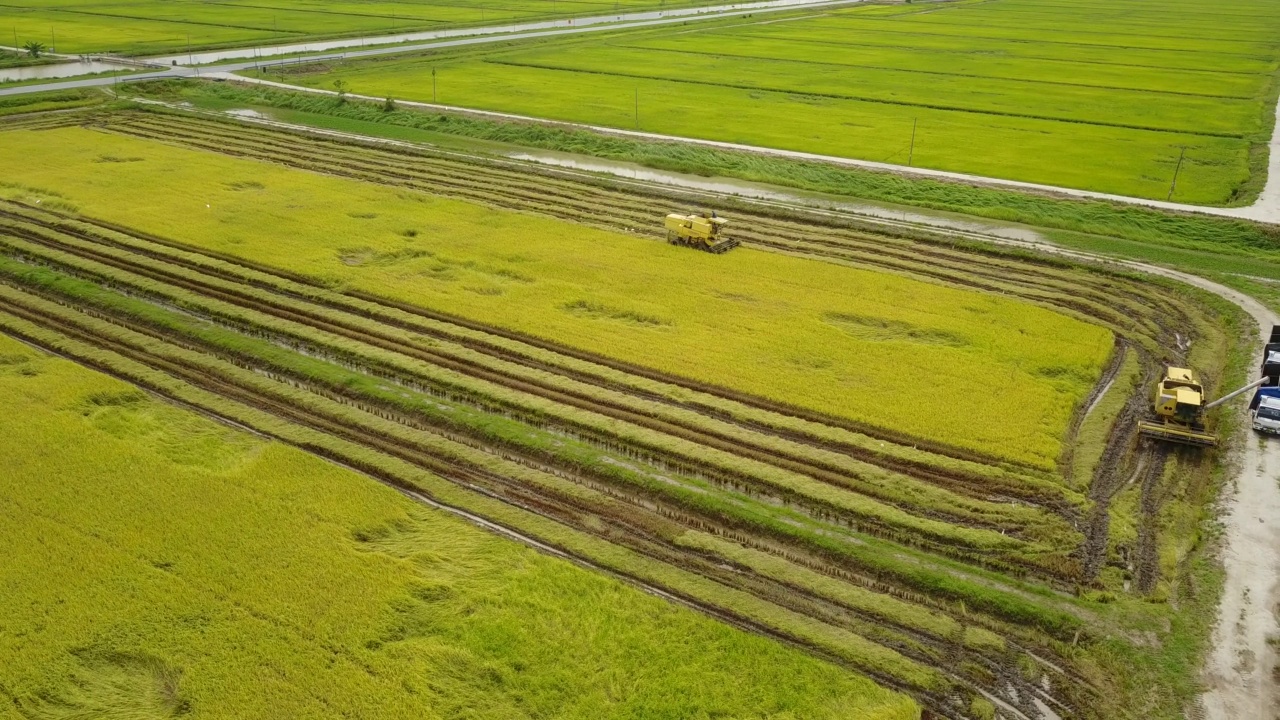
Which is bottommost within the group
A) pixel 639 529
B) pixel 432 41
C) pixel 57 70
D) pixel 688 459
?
pixel 639 529

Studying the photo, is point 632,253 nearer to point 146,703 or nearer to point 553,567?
point 553,567

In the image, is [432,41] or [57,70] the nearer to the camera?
[57,70]

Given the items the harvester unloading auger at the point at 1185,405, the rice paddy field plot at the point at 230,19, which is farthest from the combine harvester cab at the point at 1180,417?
the rice paddy field plot at the point at 230,19

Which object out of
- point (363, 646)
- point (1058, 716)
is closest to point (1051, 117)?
point (1058, 716)

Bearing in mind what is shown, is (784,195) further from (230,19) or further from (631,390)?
(230,19)

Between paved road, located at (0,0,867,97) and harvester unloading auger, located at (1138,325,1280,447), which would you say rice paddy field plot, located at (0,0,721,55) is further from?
harvester unloading auger, located at (1138,325,1280,447)

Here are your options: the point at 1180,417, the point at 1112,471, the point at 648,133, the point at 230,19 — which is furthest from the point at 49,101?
the point at 1180,417

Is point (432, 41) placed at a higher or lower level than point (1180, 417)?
higher

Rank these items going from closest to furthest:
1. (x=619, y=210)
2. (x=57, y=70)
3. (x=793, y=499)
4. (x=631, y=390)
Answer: (x=793, y=499) → (x=631, y=390) → (x=619, y=210) → (x=57, y=70)
